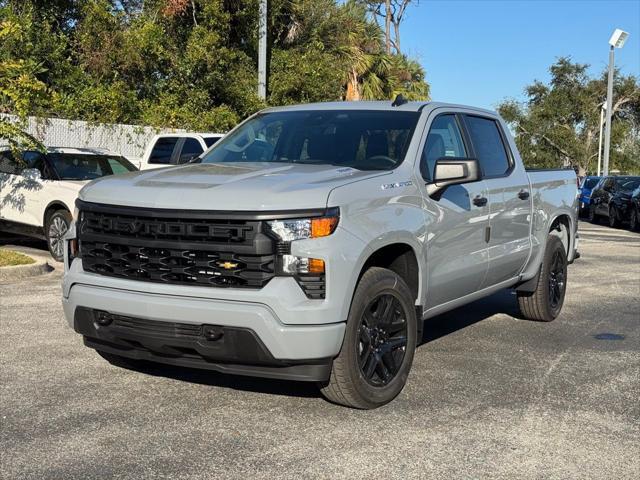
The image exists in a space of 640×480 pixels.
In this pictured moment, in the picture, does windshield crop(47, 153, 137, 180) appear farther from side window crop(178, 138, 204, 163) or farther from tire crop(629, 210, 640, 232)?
tire crop(629, 210, 640, 232)

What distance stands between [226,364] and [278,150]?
195cm

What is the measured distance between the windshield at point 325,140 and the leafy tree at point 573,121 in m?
46.8

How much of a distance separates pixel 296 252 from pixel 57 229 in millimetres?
8180

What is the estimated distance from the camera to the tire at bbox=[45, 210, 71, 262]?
1134 centimetres

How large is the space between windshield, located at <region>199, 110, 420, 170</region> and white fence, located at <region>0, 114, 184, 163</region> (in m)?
11.5

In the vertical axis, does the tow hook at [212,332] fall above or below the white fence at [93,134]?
below

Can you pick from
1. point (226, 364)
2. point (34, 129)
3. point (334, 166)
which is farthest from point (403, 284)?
point (34, 129)

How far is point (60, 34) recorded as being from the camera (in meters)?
21.1

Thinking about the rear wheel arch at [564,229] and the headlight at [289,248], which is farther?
the rear wheel arch at [564,229]

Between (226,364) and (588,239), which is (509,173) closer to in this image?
(226,364)

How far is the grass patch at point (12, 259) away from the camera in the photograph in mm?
9879

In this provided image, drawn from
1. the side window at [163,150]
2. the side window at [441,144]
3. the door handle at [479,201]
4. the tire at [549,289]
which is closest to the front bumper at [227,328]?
the side window at [441,144]

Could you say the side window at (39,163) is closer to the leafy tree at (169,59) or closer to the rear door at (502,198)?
the leafy tree at (169,59)

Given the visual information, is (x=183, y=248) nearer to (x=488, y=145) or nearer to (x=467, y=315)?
(x=488, y=145)
